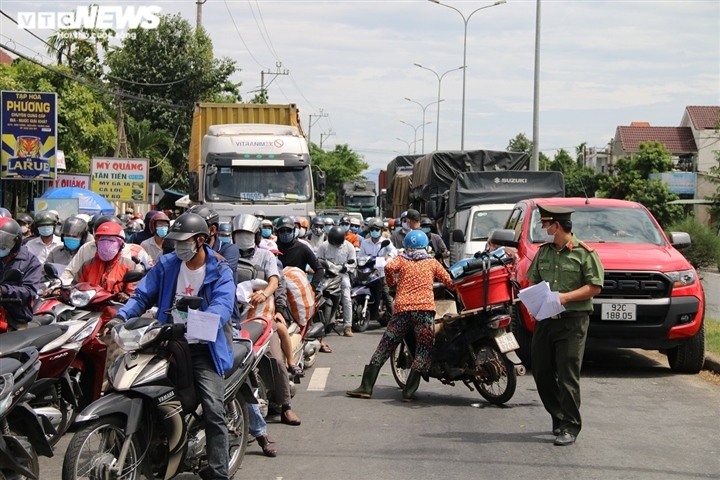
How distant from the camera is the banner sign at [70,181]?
2850cm

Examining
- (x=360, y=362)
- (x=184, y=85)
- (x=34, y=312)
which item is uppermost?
(x=184, y=85)

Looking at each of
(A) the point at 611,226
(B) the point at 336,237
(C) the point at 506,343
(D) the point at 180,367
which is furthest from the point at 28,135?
(D) the point at 180,367

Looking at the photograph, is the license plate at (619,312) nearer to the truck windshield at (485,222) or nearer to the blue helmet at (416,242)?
the blue helmet at (416,242)

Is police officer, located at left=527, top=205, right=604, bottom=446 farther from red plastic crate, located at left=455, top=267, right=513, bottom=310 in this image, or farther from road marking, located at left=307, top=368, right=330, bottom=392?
road marking, located at left=307, top=368, right=330, bottom=392

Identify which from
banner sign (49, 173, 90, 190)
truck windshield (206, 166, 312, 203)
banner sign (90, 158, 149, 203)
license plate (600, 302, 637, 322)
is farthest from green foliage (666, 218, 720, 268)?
banner sign (49, 173, 90, 190)

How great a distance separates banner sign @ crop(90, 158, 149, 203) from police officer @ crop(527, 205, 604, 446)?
2210cm

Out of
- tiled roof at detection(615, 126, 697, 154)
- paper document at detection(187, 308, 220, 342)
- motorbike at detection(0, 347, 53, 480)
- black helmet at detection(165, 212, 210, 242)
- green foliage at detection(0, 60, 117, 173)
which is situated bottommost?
motorbike at detection(0, 347, 53, 480)

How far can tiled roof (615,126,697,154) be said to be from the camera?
79.4m

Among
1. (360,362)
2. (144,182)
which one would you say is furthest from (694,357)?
(144,182)

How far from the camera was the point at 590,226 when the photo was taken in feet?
38.6

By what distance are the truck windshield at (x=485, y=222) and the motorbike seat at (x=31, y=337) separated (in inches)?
471

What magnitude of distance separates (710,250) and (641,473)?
22.2 meters

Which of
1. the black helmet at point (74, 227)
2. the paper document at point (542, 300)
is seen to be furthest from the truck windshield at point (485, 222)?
the paper document at point (542, 300)

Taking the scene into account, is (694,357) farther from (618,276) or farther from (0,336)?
(0,336)
